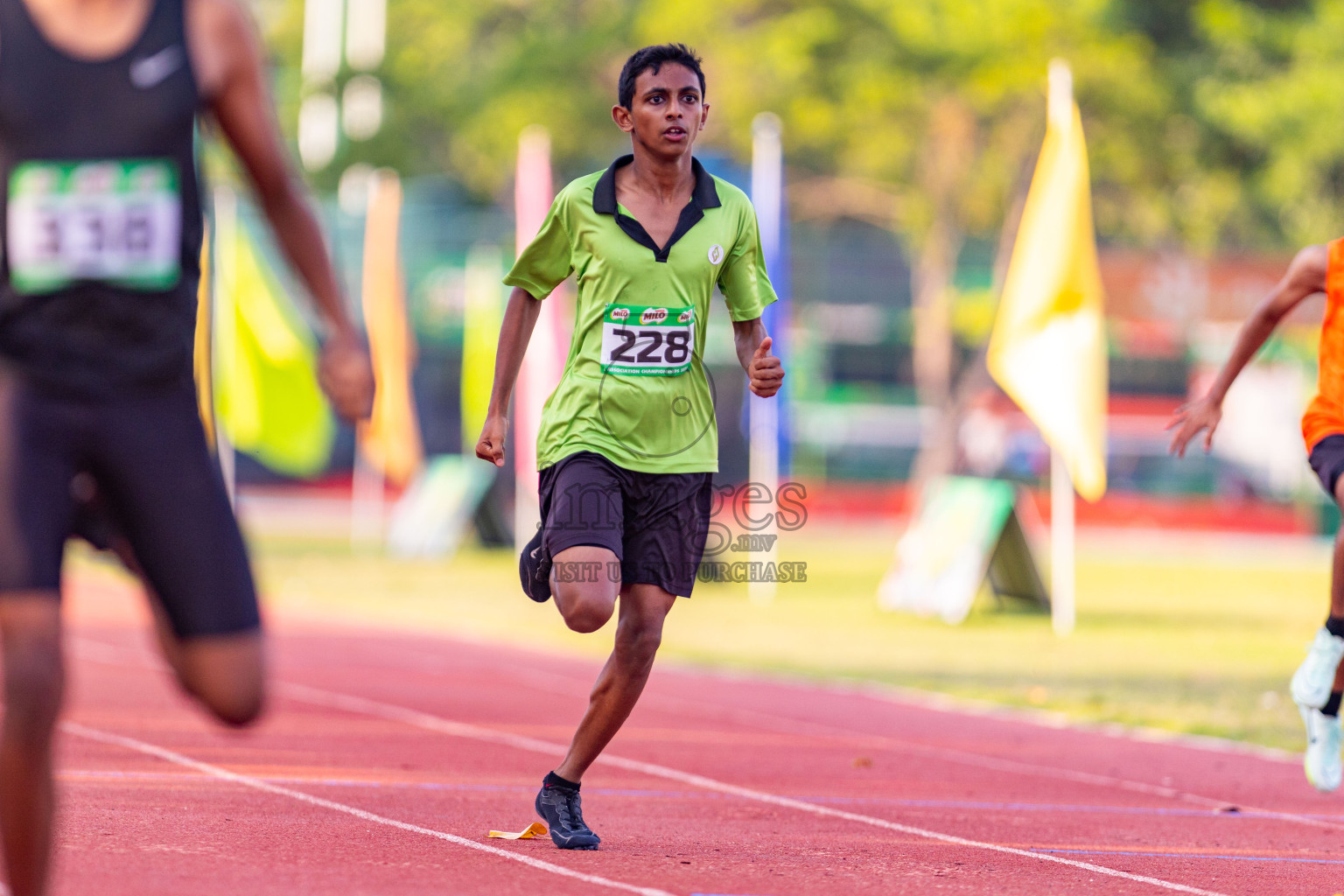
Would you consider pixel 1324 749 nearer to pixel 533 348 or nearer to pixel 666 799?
pixel 666 799

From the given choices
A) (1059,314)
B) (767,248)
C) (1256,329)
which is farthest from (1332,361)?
(767,248)

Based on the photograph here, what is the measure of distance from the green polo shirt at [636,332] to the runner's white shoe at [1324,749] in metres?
2.59

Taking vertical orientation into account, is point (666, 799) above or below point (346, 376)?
below

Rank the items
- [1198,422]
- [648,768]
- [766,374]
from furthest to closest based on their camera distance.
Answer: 1. [648,768]
2. [1198,422]
3. [766,374]

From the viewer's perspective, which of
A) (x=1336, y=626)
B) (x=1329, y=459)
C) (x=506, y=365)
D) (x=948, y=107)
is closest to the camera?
(x=506, y=365)

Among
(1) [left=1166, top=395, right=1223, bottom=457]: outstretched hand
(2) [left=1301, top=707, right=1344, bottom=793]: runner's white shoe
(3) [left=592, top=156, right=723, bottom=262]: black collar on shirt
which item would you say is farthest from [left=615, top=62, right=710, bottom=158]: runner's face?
(2) [left=1301, top=707, right=1344, bottom=793]: runner's white shoe

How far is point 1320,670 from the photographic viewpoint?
6.82 m

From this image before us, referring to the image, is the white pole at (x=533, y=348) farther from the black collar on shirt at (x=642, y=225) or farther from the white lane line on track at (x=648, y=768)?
the black collar on shirt at (x=642, y=225)

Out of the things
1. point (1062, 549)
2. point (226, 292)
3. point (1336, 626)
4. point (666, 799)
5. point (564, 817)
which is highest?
point (226, 292)

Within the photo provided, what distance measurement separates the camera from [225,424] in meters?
23.3

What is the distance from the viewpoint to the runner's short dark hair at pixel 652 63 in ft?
19.3

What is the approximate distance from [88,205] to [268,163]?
0.38 metres

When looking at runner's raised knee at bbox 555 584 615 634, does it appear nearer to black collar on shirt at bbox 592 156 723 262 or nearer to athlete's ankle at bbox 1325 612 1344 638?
black collar on shirt at bbox 592 156 723 262

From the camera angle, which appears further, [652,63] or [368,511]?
[368,511]
